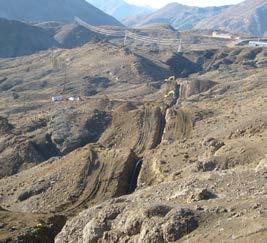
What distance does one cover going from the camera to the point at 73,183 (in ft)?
100.0

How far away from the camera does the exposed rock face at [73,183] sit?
2936 cm

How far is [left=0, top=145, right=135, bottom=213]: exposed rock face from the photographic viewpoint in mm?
29359

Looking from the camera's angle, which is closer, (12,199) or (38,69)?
(12,199)

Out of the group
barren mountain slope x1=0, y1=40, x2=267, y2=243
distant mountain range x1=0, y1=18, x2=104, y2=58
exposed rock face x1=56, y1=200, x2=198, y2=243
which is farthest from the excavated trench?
distant mountain range x1=0, y1=18, x2=104, y2=58

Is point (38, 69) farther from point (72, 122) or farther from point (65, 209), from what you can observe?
point (65, 209)

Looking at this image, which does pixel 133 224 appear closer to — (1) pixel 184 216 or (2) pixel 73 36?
(1) pixel 184 216

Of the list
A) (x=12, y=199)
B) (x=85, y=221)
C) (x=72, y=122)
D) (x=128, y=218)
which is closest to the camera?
(x=128, y=218)

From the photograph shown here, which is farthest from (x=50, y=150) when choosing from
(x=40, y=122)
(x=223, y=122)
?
(x=223, y=122)

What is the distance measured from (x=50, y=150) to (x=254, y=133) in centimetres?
1860

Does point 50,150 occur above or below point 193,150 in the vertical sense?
below

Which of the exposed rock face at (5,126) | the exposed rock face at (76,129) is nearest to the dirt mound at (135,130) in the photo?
the exposed rock face at (76,129)

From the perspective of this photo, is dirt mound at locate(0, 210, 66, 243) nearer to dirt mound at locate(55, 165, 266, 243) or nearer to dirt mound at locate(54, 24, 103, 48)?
dirt mound at locate(55, 165, 266, 243)

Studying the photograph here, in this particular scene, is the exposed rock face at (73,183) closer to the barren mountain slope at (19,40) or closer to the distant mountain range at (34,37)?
the distant mountain range at (34,37)

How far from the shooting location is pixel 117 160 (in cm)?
3172
